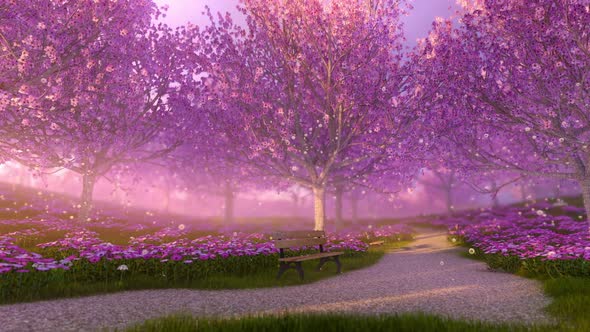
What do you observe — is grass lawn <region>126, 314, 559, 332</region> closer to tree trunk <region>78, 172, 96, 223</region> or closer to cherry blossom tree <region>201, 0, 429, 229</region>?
cherry blossom tree <region>201, 0, 429, 229</region>

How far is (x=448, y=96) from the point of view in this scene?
17.1 meters

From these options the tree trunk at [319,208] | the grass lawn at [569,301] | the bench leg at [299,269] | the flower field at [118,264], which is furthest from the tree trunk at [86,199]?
the grass lawn at [569,301]

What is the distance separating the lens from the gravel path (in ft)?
20.3

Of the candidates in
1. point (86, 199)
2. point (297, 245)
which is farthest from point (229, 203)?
point (297, 245)

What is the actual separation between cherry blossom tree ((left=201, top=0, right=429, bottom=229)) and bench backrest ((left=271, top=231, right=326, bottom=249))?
6.45 meters

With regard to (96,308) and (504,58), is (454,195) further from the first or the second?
(96,308)

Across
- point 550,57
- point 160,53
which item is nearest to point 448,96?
point 550,57

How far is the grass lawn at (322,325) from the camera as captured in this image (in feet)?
17.0

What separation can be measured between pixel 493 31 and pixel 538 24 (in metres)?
2.29

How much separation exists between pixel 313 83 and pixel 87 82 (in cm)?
1018

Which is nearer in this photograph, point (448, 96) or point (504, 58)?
point (504, 58)

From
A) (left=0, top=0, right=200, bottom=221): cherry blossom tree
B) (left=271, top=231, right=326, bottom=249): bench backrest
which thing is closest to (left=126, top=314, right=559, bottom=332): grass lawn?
(left=271, top=231, right=326, bottom=249): bench backrest

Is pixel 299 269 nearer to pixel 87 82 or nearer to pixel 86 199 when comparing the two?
pixel 87 82

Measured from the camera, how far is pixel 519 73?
48.7 ft
